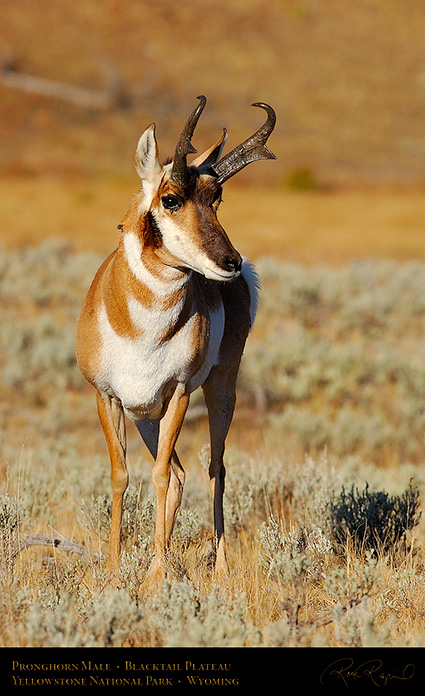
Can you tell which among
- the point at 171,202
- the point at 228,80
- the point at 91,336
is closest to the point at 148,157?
the point at 171,202

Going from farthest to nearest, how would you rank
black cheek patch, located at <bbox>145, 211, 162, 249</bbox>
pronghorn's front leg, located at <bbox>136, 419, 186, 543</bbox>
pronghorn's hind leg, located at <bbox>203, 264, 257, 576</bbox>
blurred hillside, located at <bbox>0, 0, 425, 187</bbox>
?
blurred hillside, located at <bbox>0, 0, 425, 187</bbox>
pronghorn's hind leg, located at <bbox>203, 264, 257, 576</bbox>
pronghorn's front leg, located at <bbox>136, 419, 186, 543</bbox>
black cheek patch, located at <bbox>145, 211, 162, 249</bbox>

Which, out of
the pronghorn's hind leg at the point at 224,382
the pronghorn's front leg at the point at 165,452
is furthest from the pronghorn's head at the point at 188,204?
the pronghorn's hind leg at the point at 224,382

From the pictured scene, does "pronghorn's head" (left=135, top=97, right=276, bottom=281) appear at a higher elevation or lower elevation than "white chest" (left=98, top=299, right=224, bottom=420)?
higher

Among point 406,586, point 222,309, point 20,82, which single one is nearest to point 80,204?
point 20,82

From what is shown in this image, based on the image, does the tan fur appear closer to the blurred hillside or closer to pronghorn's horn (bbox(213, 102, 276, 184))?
pronghorn's horn (bbox(213, 102, 276, 184))

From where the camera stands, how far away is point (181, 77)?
3984 centimetres

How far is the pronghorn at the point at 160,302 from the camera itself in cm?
439

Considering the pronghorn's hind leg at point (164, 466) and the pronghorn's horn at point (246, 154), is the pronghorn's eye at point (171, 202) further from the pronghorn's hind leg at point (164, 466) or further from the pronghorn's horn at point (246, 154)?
the pronghorn's hind leg at point (164, 466)

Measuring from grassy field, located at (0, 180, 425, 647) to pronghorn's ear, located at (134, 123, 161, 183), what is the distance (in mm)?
1939

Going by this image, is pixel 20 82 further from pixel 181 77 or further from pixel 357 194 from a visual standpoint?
pixel 357 194
